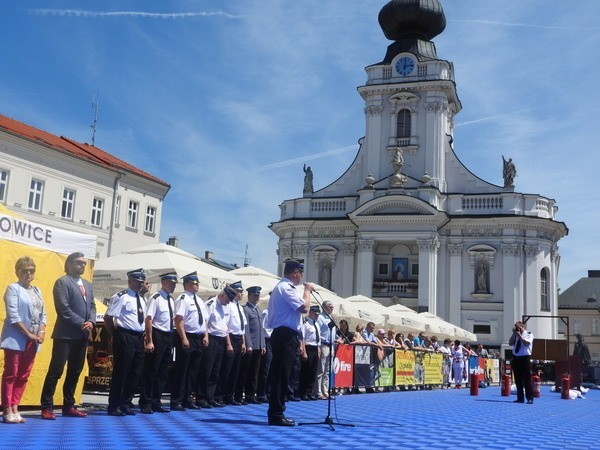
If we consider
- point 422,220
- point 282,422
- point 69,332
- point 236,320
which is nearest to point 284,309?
point 282,422

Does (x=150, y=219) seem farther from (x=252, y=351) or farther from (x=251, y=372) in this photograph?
(x=252, y=351)

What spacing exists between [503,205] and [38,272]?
41486 mm

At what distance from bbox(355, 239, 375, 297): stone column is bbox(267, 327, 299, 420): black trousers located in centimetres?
3852

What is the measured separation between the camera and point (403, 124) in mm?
50375

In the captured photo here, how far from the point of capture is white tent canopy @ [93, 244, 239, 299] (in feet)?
46.5

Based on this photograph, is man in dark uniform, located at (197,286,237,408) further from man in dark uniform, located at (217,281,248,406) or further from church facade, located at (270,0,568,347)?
church facade, located at (270,0,568,347)

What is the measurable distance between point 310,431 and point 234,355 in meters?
3.99

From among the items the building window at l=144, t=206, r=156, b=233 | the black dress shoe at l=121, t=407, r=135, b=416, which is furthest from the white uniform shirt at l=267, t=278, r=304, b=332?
the building window at l=144, t=206, r=156, b=233

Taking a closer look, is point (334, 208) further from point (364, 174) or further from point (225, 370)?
point (225, 370)

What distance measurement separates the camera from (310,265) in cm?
5028

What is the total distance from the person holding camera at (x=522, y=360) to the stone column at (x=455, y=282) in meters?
31.2

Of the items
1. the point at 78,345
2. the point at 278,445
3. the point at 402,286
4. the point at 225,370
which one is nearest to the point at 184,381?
the point at 225,370

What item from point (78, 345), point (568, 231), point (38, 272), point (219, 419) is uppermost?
point (568, 231)

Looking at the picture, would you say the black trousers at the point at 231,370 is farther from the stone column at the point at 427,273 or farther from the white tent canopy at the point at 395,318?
the stone column at the point at 427,273
